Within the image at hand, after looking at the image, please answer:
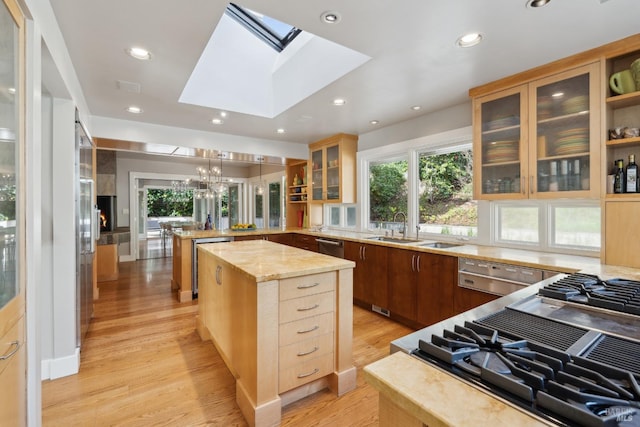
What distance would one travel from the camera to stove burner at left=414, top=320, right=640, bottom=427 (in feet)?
1.81

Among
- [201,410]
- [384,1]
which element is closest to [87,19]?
[384,1]

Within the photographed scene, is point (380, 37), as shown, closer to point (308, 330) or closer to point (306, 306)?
point (306, 306)

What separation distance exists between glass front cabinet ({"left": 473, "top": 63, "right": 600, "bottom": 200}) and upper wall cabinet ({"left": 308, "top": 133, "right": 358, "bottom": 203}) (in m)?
2.18

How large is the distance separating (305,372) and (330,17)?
7.37 ft

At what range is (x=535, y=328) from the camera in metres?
0.98

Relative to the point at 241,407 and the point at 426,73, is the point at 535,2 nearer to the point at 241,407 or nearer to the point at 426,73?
the point at 426,73

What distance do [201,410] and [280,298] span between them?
0.91 metres

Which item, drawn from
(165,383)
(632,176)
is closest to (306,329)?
(165,383)

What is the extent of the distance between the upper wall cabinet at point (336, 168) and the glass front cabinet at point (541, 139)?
2.18 m

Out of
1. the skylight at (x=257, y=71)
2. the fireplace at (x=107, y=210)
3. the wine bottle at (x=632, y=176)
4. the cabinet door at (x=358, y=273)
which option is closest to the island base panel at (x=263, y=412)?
the cabinet door at (x=358, y=273)

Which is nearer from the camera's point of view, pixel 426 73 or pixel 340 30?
pixel 340 30

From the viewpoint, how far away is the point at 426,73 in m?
2.62

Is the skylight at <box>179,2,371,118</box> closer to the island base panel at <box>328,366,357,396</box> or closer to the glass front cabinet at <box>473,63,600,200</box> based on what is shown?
the glass front cabinet at <box>473,63,600,200</box>

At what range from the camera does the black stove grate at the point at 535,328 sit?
0.88m
